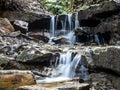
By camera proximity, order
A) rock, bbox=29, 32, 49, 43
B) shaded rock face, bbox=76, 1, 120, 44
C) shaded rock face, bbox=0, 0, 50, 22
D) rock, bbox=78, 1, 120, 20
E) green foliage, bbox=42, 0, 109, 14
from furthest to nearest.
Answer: green foliage, bbox=42, 0, 109, 14 → shaded rock face, bbox=0, 0, 50, 22 → rock, bbox=29, 32, 49, 43 → rock, bbox=78, 1, 120, 20 → shaded rock face, bbox=76, 1, 120, 44

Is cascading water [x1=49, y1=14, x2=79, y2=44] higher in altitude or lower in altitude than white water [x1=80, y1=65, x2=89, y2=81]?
higher

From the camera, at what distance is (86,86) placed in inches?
255

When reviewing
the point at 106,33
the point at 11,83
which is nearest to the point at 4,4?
the point at 106,33

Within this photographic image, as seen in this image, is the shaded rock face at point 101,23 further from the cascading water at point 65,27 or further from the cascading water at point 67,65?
the cascading water at point 67,65

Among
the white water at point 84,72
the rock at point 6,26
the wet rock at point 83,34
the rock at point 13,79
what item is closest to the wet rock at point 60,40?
the wet rock at point 83,34

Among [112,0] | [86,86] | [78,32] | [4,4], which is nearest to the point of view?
[86,86]

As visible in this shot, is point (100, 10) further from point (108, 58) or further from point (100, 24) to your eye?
point (108, 58)

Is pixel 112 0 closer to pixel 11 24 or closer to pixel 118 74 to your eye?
pixel 11 24

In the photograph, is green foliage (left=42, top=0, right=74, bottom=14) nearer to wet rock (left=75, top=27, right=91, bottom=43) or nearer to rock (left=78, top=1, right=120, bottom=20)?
rock (left=78, top=1, right=120, bottom=20)

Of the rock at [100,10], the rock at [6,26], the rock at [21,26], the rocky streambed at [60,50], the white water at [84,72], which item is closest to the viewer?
the rocky streambed at [60,50]

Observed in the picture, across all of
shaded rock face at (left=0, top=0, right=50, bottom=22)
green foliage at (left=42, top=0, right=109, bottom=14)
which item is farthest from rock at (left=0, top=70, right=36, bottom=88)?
green foliage at (left=42, top=0, right=109, bottom=14)

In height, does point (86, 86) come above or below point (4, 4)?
below

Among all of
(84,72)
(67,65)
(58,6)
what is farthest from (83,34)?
(58,6)

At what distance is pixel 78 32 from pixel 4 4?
3980 millimetres
